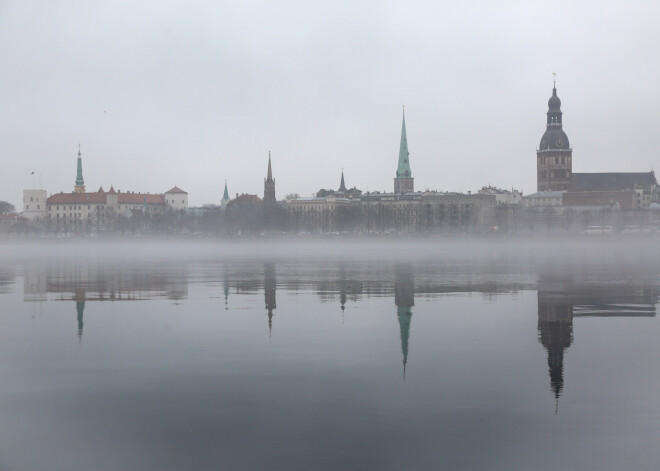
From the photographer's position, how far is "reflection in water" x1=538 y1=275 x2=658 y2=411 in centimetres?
1791

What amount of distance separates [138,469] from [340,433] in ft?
9.55

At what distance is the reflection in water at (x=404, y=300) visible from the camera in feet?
65.5

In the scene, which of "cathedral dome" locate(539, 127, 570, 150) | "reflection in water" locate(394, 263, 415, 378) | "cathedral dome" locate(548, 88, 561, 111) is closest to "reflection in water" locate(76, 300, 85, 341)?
"reflection in water" locate(394, 263, 415, 378)

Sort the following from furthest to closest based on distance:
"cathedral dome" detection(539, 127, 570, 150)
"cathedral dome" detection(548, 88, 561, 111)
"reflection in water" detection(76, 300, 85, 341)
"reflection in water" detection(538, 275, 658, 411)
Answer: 1. "cathedral dome" detection(539, 127, 570, 150)
2. "cathedral dome" detection(548, 88, 561, 111)
3. "reflection in water" detection(76, 300, 85, 341)
4. "reflection in water" detection(538, 275, 658, 411)

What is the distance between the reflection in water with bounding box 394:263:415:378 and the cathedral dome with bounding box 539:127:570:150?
16094 centimetres

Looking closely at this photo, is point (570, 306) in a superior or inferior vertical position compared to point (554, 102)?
inferior

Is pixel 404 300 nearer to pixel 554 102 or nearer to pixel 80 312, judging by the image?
pixel 80 312

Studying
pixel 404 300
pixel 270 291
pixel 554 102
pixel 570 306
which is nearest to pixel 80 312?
pixel 270 291

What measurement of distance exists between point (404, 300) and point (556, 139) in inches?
7031

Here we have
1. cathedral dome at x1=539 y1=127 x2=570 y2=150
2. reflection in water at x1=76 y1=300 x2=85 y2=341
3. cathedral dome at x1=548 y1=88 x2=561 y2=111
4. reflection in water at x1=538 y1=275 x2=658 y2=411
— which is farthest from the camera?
cathedral dome at x1=539 y1=127 x2=570 y2=150

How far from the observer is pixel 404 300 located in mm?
28766

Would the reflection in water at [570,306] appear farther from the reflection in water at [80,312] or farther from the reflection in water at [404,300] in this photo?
the reflection in water at [80,312]

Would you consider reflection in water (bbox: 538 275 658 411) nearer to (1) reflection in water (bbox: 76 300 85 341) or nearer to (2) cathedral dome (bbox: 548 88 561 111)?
(1) reflection in water (bbox: 76 300 85 341)

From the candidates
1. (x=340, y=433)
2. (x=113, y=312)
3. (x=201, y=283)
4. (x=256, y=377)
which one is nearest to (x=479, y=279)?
(x=201, y=283)
